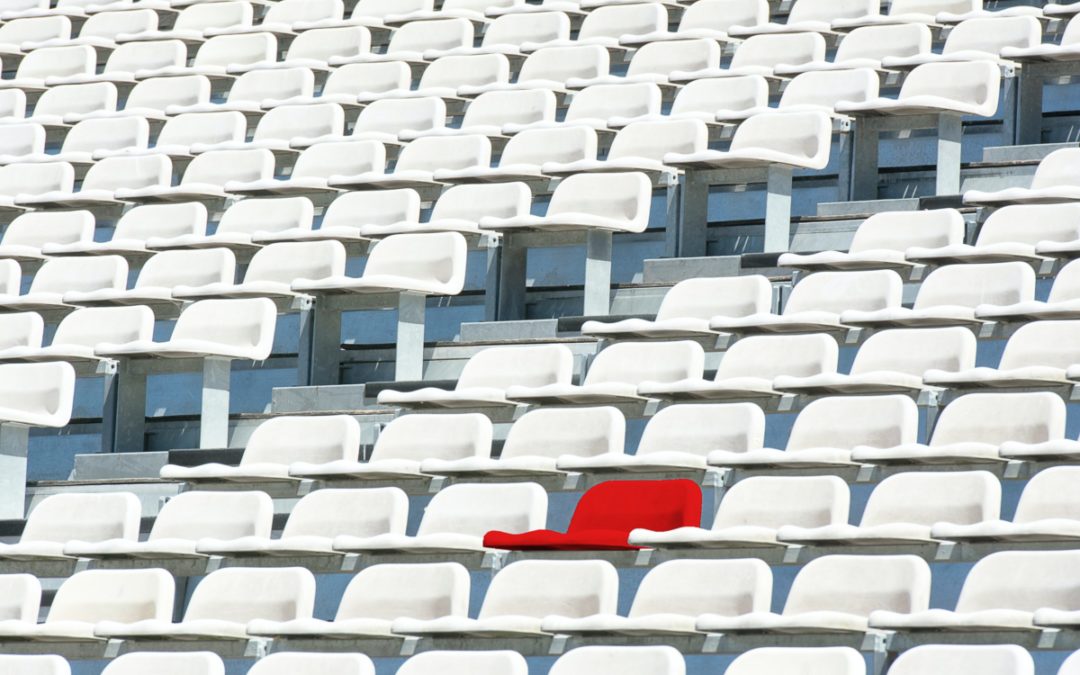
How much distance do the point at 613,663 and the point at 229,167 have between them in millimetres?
3937

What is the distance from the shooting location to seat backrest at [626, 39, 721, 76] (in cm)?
680

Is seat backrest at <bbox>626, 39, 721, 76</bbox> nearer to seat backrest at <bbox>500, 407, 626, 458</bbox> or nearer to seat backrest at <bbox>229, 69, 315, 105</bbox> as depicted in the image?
seat backrest at <bbox>229, 69, 315, 105</bbox>

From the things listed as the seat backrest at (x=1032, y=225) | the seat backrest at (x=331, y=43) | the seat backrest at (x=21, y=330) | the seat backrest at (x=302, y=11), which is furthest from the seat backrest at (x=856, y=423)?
the seat backrest at (x=302, y=11)

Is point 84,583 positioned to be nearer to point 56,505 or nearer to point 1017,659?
point 56,505

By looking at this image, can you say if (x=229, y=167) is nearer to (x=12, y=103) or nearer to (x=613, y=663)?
(x=12, y=103)

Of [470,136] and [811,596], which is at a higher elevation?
[470,136]

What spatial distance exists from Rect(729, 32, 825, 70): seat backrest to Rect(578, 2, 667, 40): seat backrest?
2.15 ft

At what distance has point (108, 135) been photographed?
7.43 meters

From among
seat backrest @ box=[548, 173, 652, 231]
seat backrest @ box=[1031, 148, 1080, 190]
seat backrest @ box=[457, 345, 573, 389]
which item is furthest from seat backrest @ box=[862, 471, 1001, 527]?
seat backrest @ box=[548, 173, 652, 231]

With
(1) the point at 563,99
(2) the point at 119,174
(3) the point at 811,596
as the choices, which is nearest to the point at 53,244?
(2) the point at 119,174

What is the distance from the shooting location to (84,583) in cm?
431

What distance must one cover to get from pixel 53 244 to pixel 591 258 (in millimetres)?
1956

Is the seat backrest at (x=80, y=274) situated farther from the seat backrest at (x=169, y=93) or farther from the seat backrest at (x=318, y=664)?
the seat backrest at (x=318, y=664)

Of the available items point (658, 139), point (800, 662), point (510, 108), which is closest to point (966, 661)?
point (800, 662)
